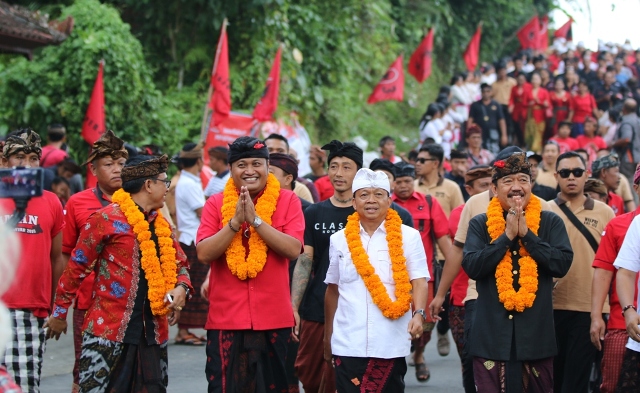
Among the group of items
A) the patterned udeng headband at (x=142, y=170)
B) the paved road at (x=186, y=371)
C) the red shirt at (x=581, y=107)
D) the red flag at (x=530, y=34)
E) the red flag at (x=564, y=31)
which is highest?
the red flag at (x=564, y=31)

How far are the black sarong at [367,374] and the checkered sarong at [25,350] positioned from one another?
6.72 ft

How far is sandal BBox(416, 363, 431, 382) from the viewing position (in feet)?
33.7

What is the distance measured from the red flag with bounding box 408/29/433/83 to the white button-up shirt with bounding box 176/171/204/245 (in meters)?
14.6

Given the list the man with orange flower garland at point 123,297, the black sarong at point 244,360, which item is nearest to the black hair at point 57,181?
the man with orange flower garland at point 123,297

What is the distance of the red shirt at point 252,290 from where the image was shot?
680 cm

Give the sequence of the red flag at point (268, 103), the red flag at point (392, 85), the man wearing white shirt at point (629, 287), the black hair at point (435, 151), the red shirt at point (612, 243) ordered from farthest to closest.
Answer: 1. the red flag at point (392, 85)
2. the red flag at point (268, 103)
3. the black hair at point (435, 151)
4. the red shirt at point (612, 243)
5. the man wearing white shirt at point (629, 287)

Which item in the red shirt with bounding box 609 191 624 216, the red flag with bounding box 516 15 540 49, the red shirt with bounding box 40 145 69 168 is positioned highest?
the red flag with bounding box 516 15 540 49

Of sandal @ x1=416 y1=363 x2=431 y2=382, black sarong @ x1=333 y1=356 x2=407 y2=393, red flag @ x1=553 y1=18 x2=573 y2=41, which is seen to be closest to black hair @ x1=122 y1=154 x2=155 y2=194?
black sarong @ x1=333 y1=356 x2=407 y2=393

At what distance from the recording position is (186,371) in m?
10.4

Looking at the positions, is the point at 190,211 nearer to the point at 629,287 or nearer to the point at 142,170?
the point at 142,170

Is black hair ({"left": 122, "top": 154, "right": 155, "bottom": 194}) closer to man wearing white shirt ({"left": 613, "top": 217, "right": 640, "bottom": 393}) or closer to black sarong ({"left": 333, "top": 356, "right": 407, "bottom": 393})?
black sarong ({"left": 333, "top": 356, "right": 407, "bottom": 393})

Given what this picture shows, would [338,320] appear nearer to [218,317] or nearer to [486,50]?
[218,317]

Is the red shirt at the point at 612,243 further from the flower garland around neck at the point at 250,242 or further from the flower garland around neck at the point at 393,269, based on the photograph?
the flower garland around neck at the point at 250,242

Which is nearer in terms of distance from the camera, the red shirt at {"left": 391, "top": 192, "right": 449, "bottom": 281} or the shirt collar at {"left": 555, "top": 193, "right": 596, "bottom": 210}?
the shirt collar at {"left": 555, "top": 193, "right": 596, "bottom": 210}
